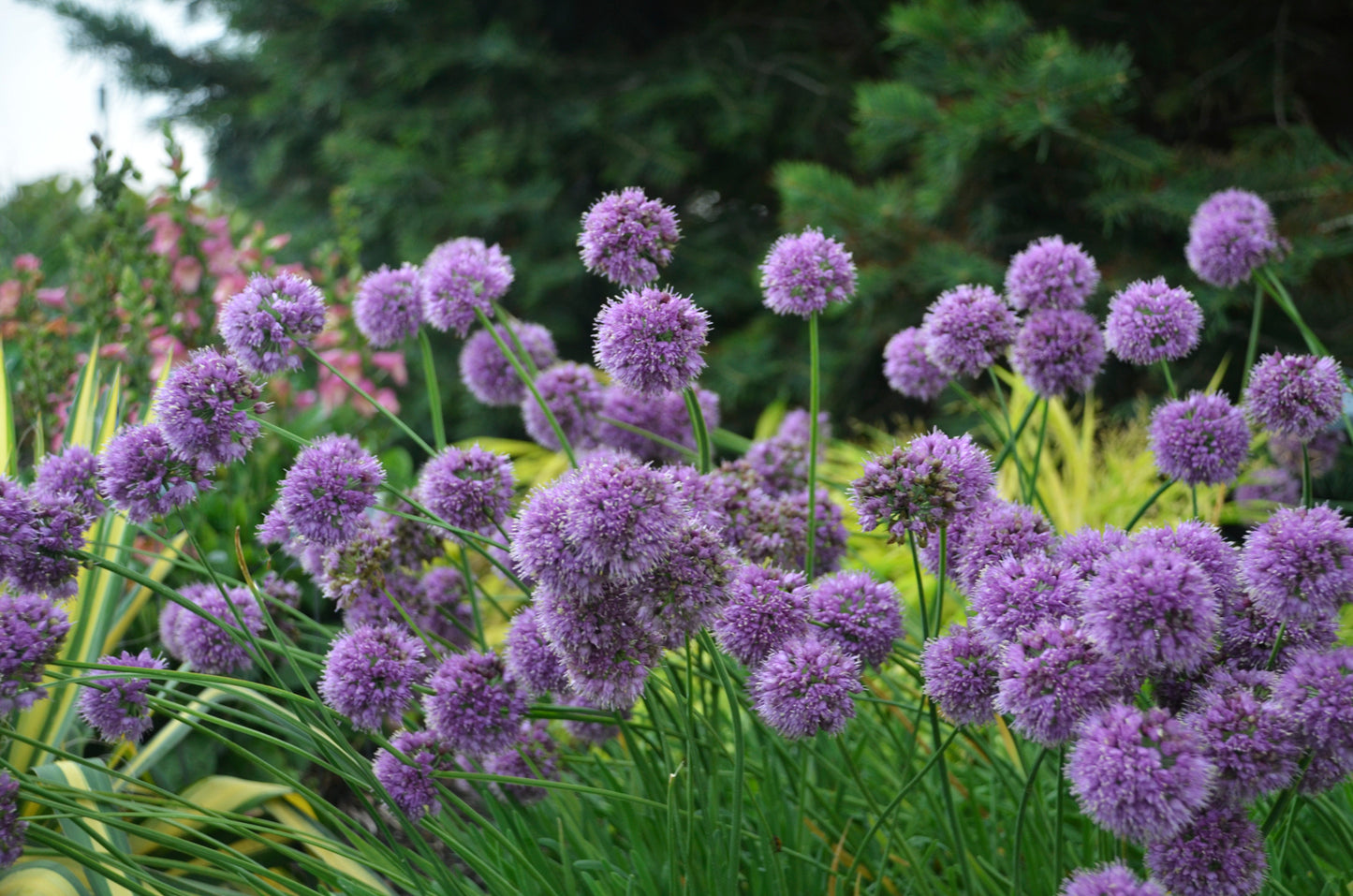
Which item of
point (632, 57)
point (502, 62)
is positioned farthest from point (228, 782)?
point (632, 57)

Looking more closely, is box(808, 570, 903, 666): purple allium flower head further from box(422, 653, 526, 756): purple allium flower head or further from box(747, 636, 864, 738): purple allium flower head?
box(422, 653, 526, 756): purple allium flower head

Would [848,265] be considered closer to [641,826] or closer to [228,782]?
[641,826]

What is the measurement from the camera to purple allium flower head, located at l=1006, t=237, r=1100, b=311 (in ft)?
5.18

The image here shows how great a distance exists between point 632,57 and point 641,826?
493 cm

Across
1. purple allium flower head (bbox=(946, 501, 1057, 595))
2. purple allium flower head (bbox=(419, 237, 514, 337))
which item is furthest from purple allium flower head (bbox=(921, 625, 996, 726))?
purple allium flower head (bbox=(419, 237, 514, 337))

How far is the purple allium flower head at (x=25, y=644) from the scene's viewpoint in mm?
1248

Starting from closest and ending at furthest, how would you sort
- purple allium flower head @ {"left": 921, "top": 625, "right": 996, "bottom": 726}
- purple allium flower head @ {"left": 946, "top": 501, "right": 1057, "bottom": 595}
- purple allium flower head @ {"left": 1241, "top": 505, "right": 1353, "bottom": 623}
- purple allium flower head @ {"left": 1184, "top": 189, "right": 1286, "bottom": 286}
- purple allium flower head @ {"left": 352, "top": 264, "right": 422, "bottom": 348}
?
purple allium flower head @ {"left": 1241, "top": 505, "right": 1353, "bottom": 623} < purple allium flower head @ {"left": 921, "top": 625, "right": 996, "bottom": 726} < purple allium flower head @ {"left": 946, "top": 501, "right": 1057, "bottom": 595} < purple allium flower head @ {"left": 352, "top": 264, "right": 422, "bottom": 348} < purple allium flower head @ {"left": 1184, "top": 189, "right": 1286, "bottom": 286}

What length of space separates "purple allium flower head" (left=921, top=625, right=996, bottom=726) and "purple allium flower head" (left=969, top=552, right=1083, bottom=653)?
2cm

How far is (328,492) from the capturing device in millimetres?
1260

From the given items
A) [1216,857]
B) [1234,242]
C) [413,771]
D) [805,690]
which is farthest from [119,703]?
[1234,242]

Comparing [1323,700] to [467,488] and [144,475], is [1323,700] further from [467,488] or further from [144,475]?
[144,475]

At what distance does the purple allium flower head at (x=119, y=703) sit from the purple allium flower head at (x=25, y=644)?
A: 68 mm

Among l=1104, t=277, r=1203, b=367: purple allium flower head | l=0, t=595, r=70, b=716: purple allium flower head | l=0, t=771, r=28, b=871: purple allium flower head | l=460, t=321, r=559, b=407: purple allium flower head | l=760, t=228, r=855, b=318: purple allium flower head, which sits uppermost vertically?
A: l=460, t=321, r=559, b=407: purple allium flower head

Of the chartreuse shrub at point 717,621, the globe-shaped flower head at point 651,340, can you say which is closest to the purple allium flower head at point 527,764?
the chartreuse shrub at point 717,621
